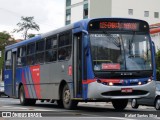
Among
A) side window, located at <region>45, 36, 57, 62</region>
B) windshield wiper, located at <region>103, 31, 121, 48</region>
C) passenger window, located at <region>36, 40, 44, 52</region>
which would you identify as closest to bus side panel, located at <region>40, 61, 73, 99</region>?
side window, located at <region>45, 36, 57, 62</region>

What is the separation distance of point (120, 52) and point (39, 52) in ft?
20.5

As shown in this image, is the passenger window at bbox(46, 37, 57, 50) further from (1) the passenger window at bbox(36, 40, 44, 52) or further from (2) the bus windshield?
(2) the bus windshield

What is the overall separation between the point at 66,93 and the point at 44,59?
10.4ft

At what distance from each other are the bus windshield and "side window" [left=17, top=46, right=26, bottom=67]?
8.46 metres

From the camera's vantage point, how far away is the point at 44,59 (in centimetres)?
2212

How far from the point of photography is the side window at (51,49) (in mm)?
20797

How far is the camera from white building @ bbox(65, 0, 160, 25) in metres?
76.8

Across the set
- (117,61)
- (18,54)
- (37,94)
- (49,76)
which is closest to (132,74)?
(117,61)

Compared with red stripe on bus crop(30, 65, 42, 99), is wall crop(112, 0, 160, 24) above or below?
above

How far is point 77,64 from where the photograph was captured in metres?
18.4

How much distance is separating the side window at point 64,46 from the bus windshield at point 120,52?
1767 millimetres

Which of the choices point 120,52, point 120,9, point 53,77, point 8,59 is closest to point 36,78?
point 53,77

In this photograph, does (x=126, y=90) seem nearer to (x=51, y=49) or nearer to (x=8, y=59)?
(x=51, y=49)

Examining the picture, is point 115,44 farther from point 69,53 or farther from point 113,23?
point 69,53
